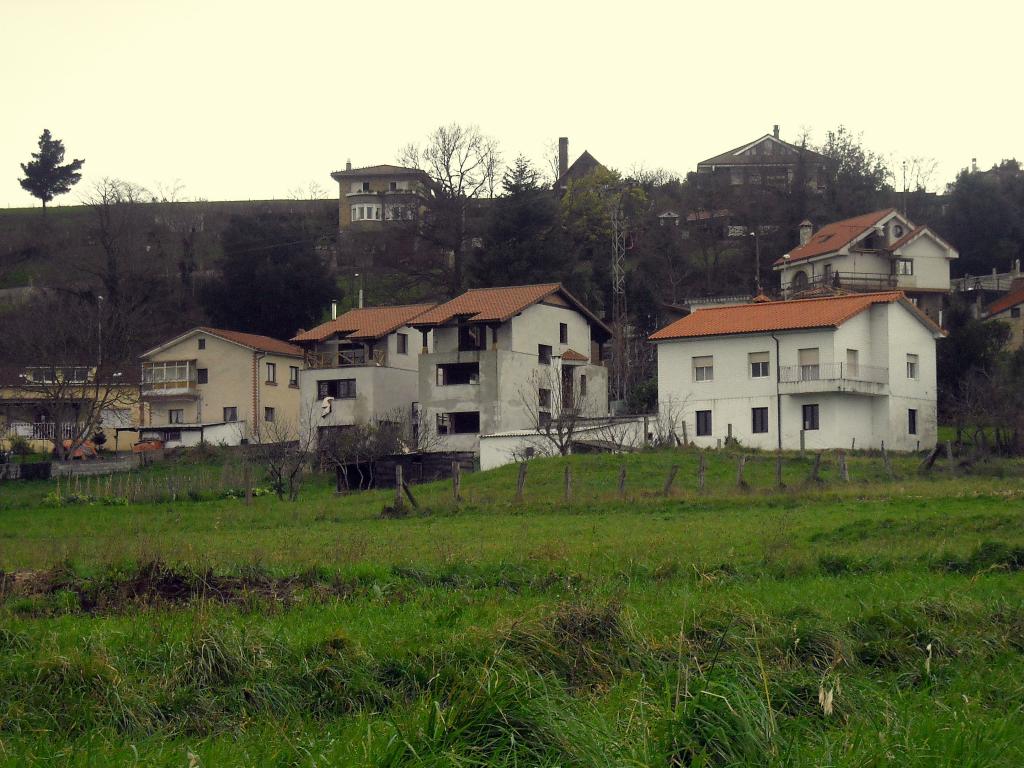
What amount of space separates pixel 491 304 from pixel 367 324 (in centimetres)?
922

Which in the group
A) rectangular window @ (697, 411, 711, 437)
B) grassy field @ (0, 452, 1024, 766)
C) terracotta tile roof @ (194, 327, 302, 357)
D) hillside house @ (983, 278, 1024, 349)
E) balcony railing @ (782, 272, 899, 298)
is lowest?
grassy field @ (0, 452, 1024, 766)

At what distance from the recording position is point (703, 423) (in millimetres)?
55875

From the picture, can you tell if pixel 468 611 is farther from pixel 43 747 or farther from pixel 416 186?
pixel 416 186

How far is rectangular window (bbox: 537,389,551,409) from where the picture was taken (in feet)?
199

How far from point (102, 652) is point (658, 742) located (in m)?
5.74

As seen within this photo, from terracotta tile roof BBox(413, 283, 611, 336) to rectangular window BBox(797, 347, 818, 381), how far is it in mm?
13734

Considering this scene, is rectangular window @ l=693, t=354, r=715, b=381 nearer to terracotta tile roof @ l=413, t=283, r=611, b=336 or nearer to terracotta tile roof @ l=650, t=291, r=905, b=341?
terracotta tile roof @ l=650, t=291, r=905, b=341

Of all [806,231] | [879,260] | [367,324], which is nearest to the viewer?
[367,324]

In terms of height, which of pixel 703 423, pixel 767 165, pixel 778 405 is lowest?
pixel 703 423

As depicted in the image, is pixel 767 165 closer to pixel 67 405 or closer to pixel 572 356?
pixel 572 356

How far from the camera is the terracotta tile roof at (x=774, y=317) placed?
5403 cm

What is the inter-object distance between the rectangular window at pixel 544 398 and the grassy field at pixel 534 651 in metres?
37.9

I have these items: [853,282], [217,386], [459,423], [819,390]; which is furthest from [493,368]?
[853,282]

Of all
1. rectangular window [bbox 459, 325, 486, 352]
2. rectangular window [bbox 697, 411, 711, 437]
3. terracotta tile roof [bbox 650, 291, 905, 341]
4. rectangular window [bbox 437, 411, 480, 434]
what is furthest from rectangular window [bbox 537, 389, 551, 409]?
rectangular window [bbox 697, 411, 711, 437]
